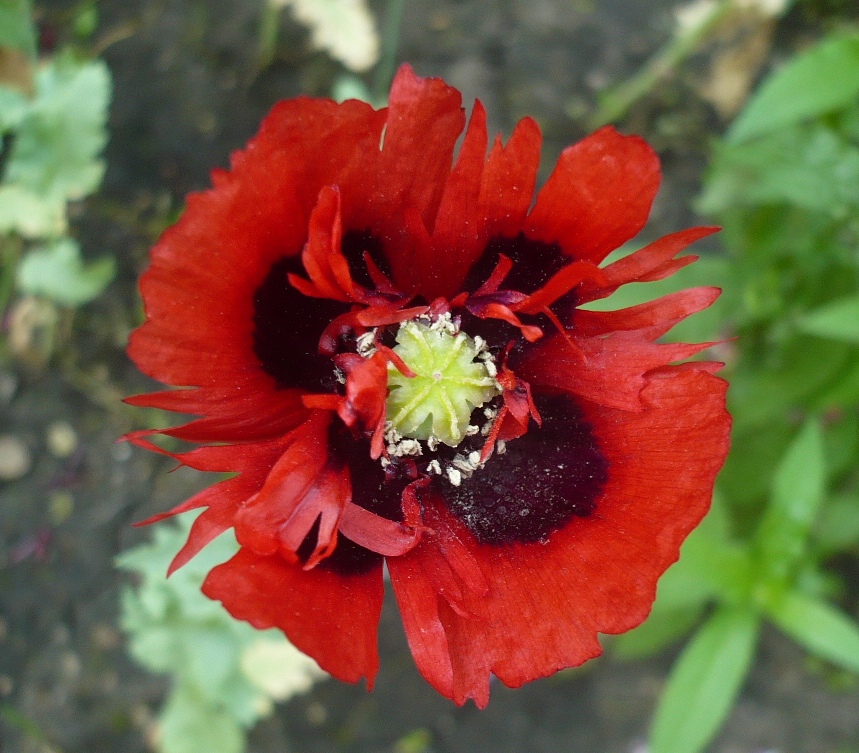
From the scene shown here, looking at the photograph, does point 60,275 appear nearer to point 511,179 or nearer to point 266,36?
point 266,36

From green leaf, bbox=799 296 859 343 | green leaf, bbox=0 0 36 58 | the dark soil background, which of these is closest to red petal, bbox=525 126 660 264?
green leaf, bbox=799 296 859 343

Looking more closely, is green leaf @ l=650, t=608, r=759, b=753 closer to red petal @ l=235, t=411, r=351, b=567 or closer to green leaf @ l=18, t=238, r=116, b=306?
red petal @ l=235, t=411, r=351, b=567

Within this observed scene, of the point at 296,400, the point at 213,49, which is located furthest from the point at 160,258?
the point at 213,49

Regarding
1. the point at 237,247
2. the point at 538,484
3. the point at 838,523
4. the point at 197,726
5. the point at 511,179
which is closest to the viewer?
the point at 237,247

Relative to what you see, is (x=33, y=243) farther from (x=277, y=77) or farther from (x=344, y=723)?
(x=344, y=723)

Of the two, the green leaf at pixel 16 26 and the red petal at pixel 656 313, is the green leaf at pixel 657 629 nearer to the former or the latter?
the red petal at pixel 656 313

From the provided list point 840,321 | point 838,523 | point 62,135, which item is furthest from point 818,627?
point 62,135
